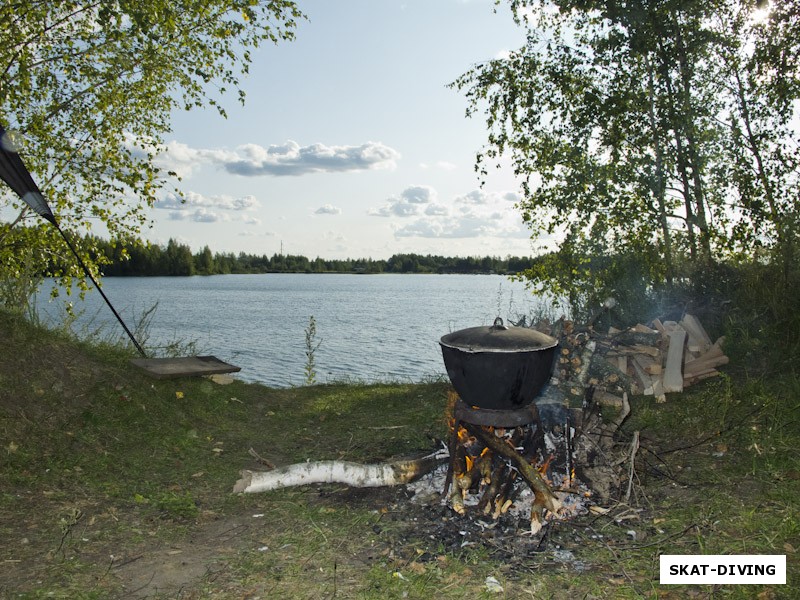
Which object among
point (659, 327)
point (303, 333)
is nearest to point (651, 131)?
point (659, 327)

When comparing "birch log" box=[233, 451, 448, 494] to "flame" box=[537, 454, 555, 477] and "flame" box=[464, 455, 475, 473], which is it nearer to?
"flame" box=[464, 455, 475, 473]

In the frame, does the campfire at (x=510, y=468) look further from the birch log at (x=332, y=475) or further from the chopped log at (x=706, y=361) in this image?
the chopped log at (x=706, y=361)

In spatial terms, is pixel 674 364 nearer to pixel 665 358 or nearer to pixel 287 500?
pixel 665 358

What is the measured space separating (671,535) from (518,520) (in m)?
1.03

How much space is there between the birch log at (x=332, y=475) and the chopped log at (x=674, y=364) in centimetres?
424

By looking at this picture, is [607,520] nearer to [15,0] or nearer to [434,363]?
[15,0]

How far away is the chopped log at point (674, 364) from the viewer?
7.57m

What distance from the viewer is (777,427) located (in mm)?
5586

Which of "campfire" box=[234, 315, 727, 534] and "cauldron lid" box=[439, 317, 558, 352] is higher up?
"cauldron lid" box=[439, 317, 558, 352]

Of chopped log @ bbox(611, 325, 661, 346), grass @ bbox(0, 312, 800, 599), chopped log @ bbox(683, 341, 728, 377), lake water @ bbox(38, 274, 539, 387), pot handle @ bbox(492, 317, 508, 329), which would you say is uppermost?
pot handle @ bbox(492, 317, 508, 329)

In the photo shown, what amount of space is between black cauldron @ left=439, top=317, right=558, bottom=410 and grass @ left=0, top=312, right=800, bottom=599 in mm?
1025

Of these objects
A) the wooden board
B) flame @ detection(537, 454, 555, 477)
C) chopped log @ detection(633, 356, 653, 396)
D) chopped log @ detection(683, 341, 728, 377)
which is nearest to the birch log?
flame @ detection(537, 454, 555, 477)

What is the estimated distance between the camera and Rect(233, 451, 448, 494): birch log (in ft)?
15.9

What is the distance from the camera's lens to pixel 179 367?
23.9 ft
